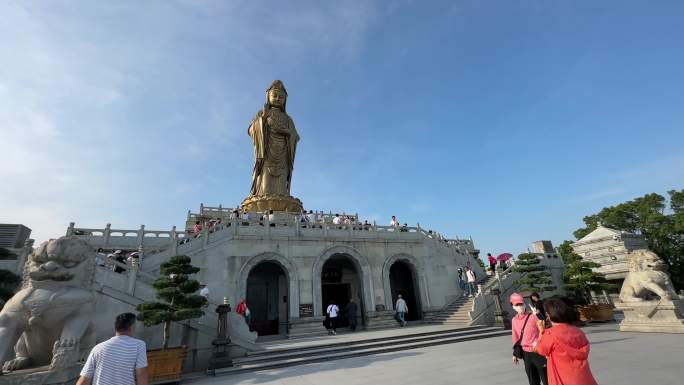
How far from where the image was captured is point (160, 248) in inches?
594

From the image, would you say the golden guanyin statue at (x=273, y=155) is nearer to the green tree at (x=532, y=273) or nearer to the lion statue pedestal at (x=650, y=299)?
the green tree at (x=532, y=273)

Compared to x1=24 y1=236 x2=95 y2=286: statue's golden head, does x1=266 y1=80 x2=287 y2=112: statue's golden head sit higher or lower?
higher

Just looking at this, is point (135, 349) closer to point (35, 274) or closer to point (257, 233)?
point (35, 274)

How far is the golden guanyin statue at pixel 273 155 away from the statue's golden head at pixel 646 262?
60.6 feet

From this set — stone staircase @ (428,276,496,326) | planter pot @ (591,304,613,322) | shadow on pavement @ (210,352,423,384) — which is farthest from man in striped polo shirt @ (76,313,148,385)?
planter pot @ (591,304,613,322)

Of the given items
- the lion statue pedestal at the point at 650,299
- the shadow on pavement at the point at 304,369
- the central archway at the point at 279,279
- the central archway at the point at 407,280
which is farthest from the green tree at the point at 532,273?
the central archway at the point at 279,279

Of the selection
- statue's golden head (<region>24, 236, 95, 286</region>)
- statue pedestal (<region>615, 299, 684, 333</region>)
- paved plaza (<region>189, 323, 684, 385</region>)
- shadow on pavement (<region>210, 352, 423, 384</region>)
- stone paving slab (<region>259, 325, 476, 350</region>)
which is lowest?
shadow on pavement (<region>210, 352, 423, 384</region>)

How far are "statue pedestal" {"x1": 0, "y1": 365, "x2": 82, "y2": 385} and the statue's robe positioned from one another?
19316 mm

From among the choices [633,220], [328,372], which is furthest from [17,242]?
[633,220]

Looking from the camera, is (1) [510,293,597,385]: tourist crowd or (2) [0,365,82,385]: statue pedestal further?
(2) [0,365,82,385]: statue pedestal

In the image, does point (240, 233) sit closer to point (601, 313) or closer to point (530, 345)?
point (530, 345)

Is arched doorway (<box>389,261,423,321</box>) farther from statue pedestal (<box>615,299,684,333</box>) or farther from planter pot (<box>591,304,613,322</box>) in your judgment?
statue pedestal (<box>615,299,684,333</box>)

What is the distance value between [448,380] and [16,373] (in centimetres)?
733

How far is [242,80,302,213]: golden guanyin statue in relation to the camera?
23984mm
